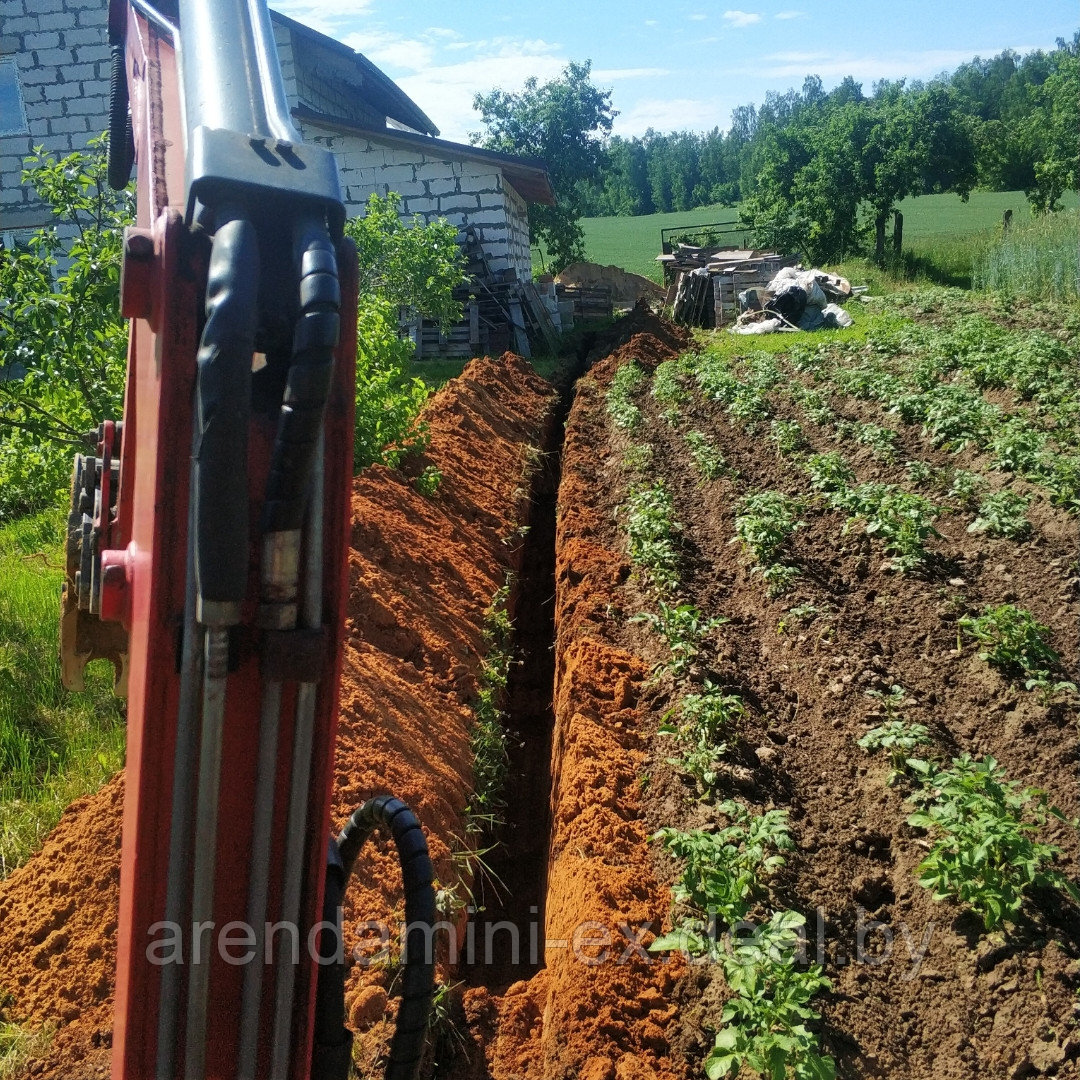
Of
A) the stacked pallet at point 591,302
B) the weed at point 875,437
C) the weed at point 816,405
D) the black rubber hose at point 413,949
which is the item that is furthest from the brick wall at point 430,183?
the black rubber hose at point 413,949

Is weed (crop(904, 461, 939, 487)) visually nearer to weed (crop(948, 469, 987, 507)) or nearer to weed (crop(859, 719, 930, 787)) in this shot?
weed (crop(948, 469, 987, 507))

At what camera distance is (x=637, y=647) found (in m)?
5.96

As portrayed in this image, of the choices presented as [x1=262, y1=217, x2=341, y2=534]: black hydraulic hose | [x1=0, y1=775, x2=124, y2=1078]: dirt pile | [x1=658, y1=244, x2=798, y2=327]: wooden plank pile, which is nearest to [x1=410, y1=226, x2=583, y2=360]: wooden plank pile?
[x1=658, y1=244, x2=798, y2=327]: wooden plank pile

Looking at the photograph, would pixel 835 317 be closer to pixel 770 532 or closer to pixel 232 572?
pixel 770 532

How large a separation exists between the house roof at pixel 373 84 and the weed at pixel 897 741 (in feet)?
55.7

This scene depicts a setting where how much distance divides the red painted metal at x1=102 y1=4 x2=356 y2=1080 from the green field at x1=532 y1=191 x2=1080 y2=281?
31.5 m

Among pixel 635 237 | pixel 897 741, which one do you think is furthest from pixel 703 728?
pixel 635 237

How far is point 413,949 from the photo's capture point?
195 centimetres

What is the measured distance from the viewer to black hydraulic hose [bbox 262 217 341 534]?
1.35 m

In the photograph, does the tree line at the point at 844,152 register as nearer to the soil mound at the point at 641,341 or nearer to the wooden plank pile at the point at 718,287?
the wooden plank pile at the point at 718,287

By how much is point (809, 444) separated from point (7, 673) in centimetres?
748

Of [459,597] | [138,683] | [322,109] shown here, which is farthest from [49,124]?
[138,683]

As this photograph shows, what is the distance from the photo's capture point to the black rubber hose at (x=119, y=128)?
268cm

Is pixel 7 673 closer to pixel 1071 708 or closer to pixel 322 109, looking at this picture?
pixel 1071 708
